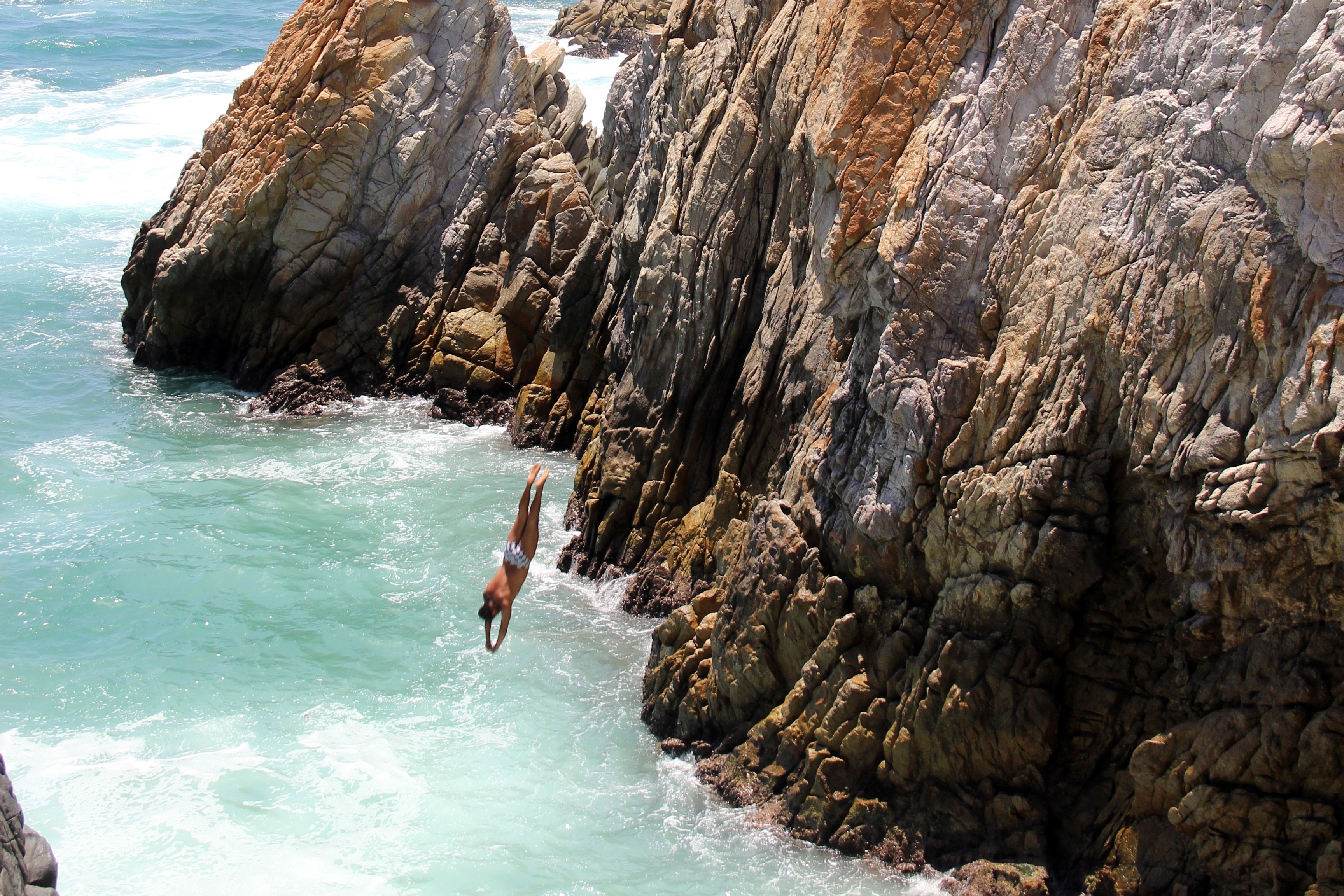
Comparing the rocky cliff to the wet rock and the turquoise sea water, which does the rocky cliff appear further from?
the turquoise sea water

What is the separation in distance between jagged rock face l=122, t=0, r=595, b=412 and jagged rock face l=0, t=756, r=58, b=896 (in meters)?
16.7

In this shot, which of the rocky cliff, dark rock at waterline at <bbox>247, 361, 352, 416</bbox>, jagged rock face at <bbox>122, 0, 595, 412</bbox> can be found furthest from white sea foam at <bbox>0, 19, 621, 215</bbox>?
the rocky cliff

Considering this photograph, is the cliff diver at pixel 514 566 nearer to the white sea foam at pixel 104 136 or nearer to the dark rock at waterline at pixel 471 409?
the dark rock at waterline at pixel 471 409

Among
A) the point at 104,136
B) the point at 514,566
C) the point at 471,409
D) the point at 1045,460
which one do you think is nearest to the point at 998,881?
the point at 1045,460

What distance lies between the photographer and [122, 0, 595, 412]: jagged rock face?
26.2 metres

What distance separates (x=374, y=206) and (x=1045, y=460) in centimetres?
1975

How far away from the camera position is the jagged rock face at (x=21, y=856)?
8.74m

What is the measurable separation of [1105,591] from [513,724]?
7.54m

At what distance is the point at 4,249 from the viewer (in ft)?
118

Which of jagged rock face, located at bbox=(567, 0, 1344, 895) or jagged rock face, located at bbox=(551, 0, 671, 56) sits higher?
jagged rock face, located at bbox=(551, 0, 671, 56)

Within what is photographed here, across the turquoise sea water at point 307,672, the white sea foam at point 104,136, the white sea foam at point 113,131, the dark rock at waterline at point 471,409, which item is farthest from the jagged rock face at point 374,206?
the white sea foam at point 104,136

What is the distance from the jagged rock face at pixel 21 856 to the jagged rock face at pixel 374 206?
54.7 feet

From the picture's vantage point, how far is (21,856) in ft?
30.0

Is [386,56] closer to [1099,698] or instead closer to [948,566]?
[948,566]
